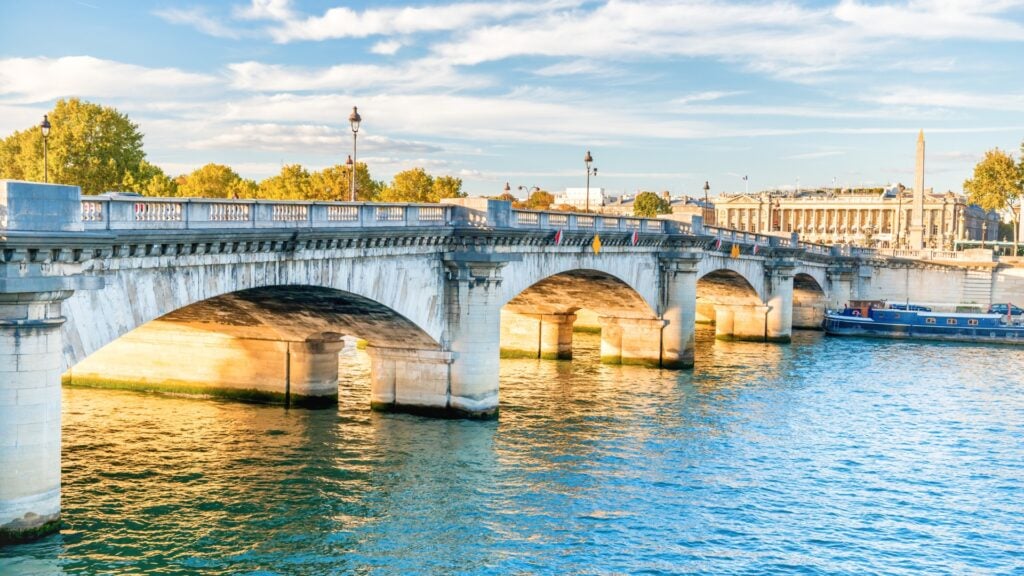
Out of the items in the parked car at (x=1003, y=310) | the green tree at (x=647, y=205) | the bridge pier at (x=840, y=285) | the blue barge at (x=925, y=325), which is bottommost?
the blue barge at (x=925, y=325)

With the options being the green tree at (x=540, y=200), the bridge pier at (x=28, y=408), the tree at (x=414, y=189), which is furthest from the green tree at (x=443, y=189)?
the bridge pier at (x=28, y=408)

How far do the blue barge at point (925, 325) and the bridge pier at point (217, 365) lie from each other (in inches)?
2034

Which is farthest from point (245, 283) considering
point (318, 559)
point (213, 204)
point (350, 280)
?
point (318, 559)

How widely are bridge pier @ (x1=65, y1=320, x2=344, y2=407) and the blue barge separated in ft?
170

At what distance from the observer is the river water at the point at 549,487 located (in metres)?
24.8

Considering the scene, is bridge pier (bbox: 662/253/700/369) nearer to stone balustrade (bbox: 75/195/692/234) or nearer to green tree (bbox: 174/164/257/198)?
stone balustrade (bbox: 75/195/692/234)

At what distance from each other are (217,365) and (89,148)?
52759 mm

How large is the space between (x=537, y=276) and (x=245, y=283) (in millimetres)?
17969

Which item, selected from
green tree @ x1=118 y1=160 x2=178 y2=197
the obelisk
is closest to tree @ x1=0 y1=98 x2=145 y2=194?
green tree @ x1=118 y1=160 x2=178 y2=197

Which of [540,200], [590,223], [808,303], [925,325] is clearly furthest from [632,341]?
[540,200]

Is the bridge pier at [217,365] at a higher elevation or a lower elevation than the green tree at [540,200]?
lower

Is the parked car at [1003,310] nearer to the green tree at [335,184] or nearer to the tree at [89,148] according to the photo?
the green tree at [335,184]

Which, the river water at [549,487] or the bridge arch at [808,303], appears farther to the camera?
→ the bridge arch at [808,303]

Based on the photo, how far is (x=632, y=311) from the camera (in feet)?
189
